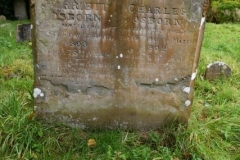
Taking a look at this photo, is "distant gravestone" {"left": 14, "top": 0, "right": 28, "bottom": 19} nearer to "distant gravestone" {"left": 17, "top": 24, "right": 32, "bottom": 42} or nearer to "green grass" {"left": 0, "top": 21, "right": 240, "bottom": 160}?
"distant gravestone" {"left": 17, "top": 24, "right": 32, "bottom": 42}

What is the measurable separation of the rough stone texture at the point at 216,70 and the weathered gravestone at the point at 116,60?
184 cm

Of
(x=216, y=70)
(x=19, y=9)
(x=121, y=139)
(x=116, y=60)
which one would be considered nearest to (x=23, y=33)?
(x=216, y=70)

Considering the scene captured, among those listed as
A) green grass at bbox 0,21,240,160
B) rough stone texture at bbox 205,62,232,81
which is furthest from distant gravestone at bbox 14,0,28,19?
rough stone texture at bbox 205,62,232,81

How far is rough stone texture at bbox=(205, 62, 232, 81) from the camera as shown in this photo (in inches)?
209

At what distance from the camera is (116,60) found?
3498 millimetres

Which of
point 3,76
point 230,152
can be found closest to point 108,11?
point 230,152

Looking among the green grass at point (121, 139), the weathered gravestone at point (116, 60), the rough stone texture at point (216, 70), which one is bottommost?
the green grass at point (121, 139)

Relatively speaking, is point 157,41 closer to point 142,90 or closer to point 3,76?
point 142,90

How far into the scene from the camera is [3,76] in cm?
513

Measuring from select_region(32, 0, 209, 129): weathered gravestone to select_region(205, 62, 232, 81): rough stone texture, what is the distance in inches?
72.3

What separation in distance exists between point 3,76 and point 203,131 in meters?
3.07

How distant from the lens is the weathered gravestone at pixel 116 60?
3.33 metres

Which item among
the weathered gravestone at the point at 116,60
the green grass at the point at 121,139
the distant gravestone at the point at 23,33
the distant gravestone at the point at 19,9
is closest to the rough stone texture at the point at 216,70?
the green grass at the point at 121,139

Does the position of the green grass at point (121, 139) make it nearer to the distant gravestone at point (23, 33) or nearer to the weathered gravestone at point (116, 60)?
the weathered gravestone at point (116, 60)
